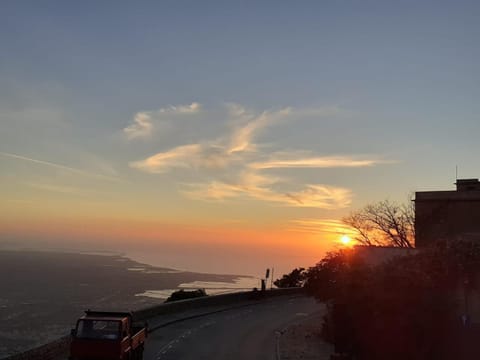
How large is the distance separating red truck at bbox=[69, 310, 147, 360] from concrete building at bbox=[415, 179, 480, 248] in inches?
1065

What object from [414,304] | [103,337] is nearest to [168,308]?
[103,337]

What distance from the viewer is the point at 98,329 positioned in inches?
794

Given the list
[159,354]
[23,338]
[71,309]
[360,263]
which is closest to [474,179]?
[360,263]

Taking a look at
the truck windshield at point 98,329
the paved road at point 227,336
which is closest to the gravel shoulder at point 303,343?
the paved road at point 227,336

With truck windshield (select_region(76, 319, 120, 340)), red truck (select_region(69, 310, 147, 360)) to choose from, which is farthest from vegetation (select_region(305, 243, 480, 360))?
truck windshield (select_region(76, 319, 120, 340))

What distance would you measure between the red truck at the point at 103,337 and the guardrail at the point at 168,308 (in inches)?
82.7

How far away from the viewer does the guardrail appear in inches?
838

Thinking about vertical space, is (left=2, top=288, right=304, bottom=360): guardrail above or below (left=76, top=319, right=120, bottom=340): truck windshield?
below

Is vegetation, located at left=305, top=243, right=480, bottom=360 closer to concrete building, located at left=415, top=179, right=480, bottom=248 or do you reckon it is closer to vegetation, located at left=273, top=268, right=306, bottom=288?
concrete building, located at left=415, top=179, right=480, bottom=248

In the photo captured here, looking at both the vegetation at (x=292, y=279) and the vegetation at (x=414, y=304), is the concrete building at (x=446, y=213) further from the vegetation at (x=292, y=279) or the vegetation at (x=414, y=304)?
the vegetation at (x=292, y=279)

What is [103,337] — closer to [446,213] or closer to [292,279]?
[446,213]

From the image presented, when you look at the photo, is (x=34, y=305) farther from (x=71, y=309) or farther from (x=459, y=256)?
(x=459, y=256)

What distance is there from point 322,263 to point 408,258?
441 inches

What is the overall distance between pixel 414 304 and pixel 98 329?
12.8 meters
